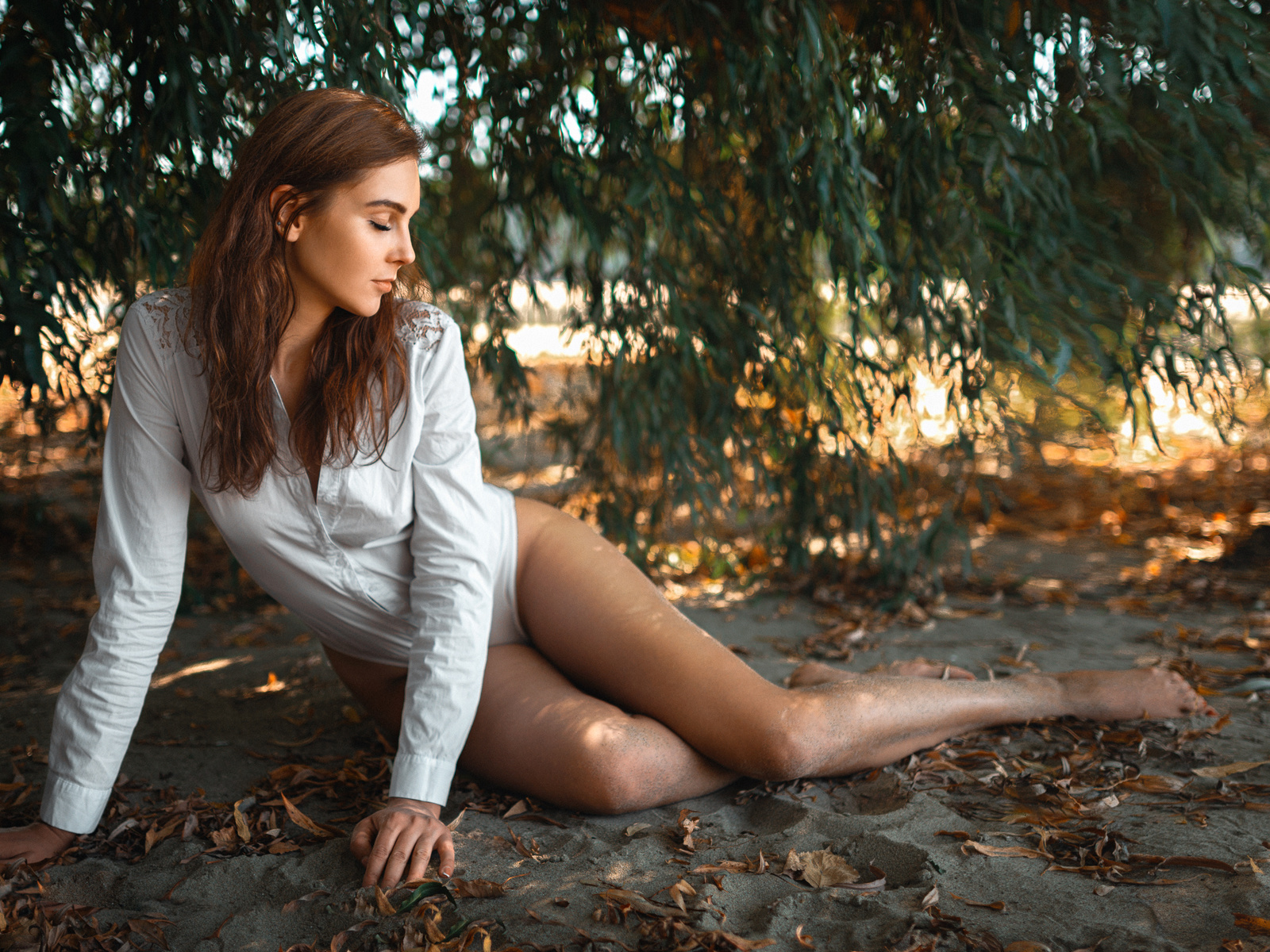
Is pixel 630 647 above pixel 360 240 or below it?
below

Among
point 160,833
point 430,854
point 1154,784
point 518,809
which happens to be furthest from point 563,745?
point 1154,784

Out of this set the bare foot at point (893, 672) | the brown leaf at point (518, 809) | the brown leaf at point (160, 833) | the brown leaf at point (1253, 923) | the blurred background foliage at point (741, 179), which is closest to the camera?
the brown leaf at point (1253, 923)

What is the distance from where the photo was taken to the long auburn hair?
1.48m

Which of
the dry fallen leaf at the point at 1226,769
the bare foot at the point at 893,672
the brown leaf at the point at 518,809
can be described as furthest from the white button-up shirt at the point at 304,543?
the dry fallen leaf at the point at 1226,769

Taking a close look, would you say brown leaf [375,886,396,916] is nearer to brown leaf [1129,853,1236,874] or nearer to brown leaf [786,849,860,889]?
brown leaf [786,849,860,889]

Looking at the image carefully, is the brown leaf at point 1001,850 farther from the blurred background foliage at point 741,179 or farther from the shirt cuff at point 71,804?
the shirt cuff at point 71,804

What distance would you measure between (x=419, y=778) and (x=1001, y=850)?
96 centimetres

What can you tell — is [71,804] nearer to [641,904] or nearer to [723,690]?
[641,904]

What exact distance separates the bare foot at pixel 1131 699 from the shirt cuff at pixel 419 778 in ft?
4.38

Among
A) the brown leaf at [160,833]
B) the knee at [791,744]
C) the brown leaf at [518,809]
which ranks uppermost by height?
the knee at [791,744]

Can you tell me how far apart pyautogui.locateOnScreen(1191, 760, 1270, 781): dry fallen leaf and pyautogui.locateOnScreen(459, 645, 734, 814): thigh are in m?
0.90

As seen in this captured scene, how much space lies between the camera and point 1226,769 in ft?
5.93

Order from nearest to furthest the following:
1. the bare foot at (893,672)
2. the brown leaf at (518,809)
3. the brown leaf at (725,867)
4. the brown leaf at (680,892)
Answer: the brown leaf at (680,892)
the brown leaf at (725,867)
the brown leaf at (518,809)
the bare foot at (893,672)

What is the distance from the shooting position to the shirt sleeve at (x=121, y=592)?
152 cm
